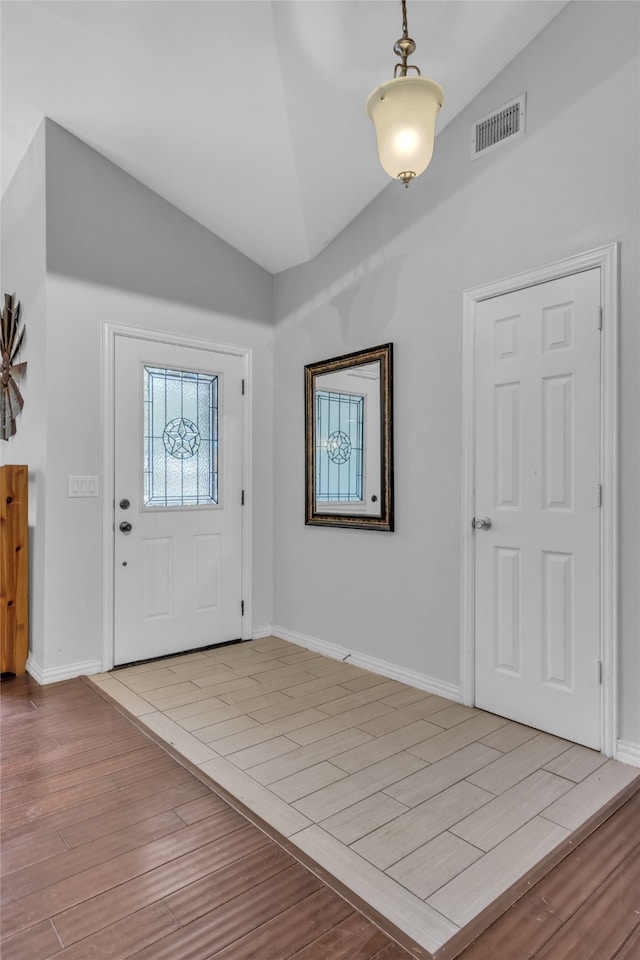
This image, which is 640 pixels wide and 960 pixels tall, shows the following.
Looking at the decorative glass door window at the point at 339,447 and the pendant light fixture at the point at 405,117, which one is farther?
the decorative glass door window at the point at 339,447

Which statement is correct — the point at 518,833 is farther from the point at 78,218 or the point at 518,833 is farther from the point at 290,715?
the point at 78,218

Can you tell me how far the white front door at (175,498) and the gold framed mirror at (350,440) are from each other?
572 millimetres

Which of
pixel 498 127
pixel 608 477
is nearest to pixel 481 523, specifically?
pixel 608 477

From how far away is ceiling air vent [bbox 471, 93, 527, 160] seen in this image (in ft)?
8.98

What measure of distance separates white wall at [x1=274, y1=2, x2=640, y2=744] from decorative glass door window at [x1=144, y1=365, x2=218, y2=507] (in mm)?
545

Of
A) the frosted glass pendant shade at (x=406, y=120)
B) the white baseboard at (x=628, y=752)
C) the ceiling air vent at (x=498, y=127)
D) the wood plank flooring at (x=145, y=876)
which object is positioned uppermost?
the ceiling air vent at (x=498, y=127)

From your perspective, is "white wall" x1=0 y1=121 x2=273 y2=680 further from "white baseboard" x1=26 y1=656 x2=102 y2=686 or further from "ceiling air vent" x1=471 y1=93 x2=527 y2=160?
"ceiling air vent" x1=471 y1=93 x2=527 y2=160

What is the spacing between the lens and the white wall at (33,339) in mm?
3295

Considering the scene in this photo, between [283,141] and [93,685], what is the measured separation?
125 inches

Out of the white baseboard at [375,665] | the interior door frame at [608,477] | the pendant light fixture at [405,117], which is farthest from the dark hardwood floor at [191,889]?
the pendant light fixture at [405,117]

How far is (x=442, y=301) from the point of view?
3.09 m

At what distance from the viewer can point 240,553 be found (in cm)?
412

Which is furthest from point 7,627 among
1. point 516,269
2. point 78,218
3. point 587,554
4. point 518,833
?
point 516,269

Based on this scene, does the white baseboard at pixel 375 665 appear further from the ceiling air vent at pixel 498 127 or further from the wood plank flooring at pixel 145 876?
the ceiling air vent at pixel 498 127
